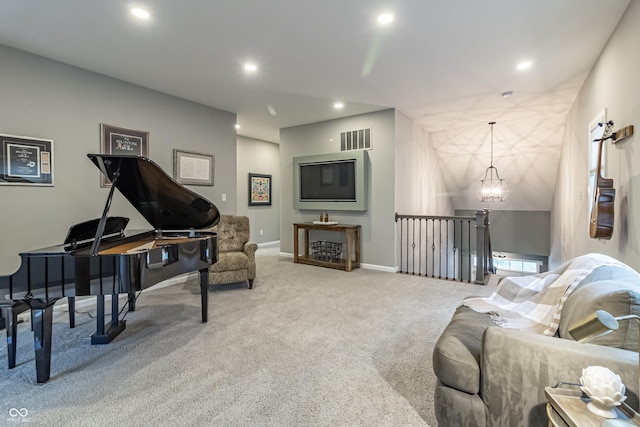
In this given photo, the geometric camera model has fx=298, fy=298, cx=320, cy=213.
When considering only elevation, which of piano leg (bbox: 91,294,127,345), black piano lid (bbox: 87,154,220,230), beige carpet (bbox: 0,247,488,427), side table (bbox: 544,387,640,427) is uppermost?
black piano lid (bbox: 87,154,220,230)

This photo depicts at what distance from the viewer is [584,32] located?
2680 millimetres

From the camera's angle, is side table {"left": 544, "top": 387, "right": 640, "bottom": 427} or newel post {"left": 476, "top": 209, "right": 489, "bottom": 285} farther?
newel post {"left": 476, "top": 209, "right": 489, "bottom": 285}

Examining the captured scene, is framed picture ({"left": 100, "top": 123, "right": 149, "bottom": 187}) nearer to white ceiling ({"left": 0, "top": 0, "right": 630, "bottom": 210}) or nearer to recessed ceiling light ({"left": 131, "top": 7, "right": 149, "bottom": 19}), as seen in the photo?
white ceiling ({"left": 0, "top": 0, "right": 630, "bottom": 210})

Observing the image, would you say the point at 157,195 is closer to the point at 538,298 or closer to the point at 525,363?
the point at 525,363

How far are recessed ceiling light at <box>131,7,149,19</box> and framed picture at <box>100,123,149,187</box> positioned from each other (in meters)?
1.75

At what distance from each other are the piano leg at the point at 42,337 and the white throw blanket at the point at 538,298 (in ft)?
9.28

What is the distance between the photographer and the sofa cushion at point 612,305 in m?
1.20

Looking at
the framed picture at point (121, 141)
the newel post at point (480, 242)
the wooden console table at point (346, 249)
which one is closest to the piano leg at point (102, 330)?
the framed picture at point (121, 141)

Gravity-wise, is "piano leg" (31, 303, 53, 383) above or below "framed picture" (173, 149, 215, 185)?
below

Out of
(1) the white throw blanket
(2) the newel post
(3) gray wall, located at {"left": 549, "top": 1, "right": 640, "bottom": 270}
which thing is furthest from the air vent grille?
(1) the white throw blanket

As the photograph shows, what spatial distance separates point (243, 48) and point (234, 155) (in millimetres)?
2491

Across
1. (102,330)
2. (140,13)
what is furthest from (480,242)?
(140,13)

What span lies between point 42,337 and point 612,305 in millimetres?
3119

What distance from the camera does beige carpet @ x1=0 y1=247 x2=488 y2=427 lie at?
5.52ft
